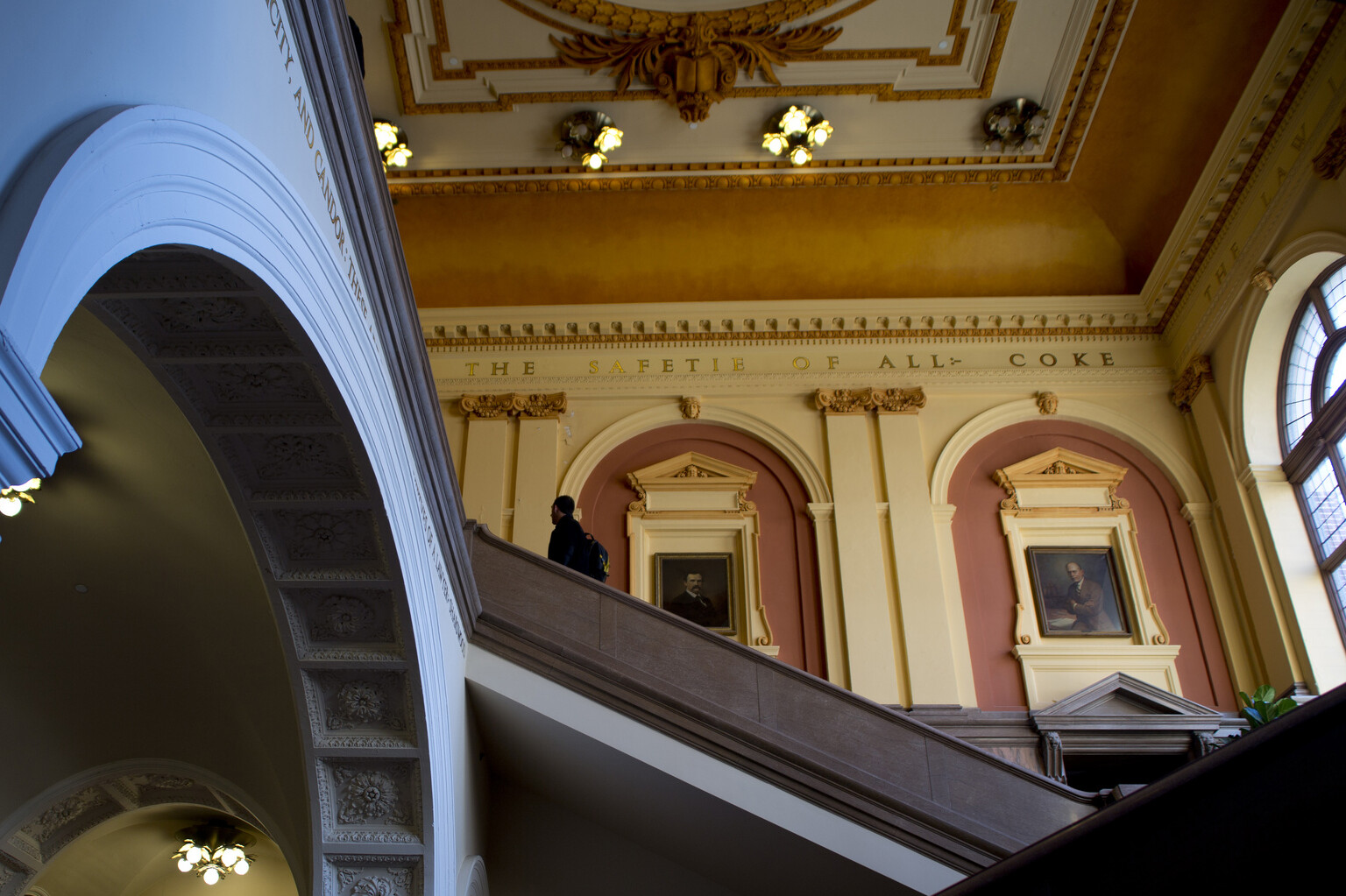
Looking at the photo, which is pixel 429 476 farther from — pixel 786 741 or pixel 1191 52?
pixel 1191 52

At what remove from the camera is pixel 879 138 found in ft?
42.7

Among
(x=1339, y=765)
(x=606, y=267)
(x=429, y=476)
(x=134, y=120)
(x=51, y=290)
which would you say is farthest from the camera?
(x=606, y=267)

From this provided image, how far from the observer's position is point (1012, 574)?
1205 cm

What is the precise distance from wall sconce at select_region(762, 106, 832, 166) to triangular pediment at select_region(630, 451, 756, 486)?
361 centimetres

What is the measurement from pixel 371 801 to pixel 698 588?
5.69 m

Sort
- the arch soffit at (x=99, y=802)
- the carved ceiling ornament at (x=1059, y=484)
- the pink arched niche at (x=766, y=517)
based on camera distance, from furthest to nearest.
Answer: the carved ceiling ornament at (x=1059, y=484) < the pink arched niche at (x=766, y=517) < the arch soffit at (x=99, y=802)

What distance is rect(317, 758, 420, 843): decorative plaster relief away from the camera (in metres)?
6.92

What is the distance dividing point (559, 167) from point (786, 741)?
8143mm

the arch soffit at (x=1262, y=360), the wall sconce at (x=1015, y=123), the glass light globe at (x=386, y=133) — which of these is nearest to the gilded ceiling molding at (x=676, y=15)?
the wall sconce at (x=1015, y=123)

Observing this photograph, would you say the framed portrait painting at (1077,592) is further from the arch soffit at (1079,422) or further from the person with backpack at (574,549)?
the person with backpack at (574,549)

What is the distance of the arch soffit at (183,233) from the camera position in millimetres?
2293

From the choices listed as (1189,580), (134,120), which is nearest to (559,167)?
(1189,580)

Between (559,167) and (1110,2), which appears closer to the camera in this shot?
(1110,2)

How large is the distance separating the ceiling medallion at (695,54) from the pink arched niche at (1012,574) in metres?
5.07
